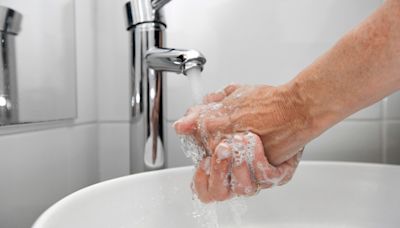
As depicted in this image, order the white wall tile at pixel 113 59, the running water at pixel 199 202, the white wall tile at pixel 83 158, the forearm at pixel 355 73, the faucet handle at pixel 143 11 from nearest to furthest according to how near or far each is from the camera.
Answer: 1. the forearm at pixel 355 73
2. the running water at pixel 199 202
3. the faucet handle at pixel 143 11
4. the white wall tile at pixel 83 158
5. the white wall tile at pixel 113 59

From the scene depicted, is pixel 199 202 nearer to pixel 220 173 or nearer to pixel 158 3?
pixel 220 173

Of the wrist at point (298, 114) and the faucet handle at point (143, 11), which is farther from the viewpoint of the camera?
the faucet handle at point (143, 11)

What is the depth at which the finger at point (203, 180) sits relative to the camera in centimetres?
45

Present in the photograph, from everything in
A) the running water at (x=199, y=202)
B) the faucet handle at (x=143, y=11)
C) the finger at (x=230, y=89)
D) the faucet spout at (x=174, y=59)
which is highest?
the faucet handle at (x=143, y=11)

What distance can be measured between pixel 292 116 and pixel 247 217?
30 centimetres

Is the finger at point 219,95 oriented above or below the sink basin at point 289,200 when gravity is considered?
above

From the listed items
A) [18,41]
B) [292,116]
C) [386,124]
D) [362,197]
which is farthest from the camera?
[386,124]

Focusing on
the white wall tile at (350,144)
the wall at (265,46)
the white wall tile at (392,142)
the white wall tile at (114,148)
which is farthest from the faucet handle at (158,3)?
the white wall tile at (392,142)

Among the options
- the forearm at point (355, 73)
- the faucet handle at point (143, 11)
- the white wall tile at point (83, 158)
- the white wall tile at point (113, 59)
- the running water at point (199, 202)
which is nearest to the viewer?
the forearm at point (355, 73)

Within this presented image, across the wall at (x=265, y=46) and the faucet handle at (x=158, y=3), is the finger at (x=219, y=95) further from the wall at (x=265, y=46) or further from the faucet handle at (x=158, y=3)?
the wall at (x=265, y=46)

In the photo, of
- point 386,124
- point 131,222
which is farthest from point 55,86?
point 386,124

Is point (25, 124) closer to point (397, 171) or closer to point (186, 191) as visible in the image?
point (186, 191)

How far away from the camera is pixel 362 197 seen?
62cm

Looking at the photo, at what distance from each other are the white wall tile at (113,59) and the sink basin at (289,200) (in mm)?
314
